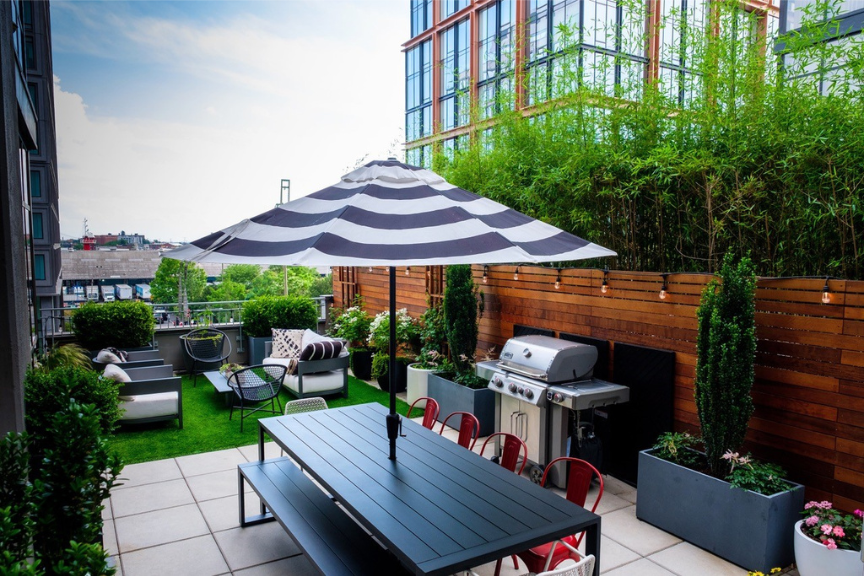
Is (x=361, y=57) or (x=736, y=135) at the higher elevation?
(x=361, y=57)

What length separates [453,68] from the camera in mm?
23469

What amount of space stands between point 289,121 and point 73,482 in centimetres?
3455

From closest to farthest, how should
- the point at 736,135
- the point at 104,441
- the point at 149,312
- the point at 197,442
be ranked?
the point at 104,441 → the point at 736,135 → the point at 197,442 → the point at 149,312

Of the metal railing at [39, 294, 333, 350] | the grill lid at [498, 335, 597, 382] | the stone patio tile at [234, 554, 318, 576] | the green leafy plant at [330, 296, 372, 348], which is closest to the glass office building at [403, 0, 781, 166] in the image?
the green leafy plant at [330, 296, 372, 348]

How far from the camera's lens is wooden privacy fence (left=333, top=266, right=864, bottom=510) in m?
3.23

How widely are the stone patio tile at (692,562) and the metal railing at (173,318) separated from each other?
715cm

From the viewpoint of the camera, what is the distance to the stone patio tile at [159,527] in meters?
3.74

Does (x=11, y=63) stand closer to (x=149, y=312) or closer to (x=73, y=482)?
(x=73, y=482)

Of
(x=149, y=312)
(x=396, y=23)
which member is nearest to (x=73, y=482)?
(x=149, y=312)

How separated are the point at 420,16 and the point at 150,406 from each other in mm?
23052

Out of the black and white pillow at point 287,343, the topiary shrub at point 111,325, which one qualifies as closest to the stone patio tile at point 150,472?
the black and white pillow at point 287,343

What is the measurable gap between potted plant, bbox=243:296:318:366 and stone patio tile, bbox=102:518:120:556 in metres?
4.71

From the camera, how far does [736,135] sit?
3789 mm

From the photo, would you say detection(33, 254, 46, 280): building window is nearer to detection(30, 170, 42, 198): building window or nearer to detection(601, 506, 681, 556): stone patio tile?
detection(30, 170, 42, 198): building window
